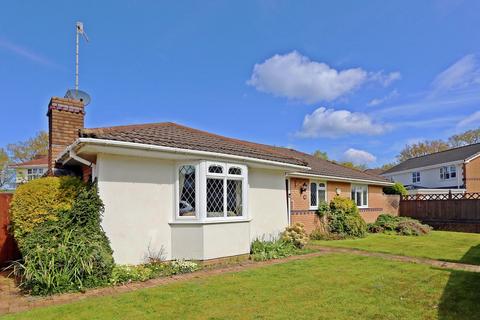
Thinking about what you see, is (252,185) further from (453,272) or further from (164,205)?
(453,272)

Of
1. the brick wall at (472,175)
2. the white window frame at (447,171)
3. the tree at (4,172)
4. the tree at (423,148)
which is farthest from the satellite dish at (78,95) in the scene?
the tree at (423,148)

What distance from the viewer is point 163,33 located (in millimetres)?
14234

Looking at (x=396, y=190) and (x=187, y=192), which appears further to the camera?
(x=396, y=190)

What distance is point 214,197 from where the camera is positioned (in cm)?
933

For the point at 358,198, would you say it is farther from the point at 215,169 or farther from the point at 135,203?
the point at 135,203

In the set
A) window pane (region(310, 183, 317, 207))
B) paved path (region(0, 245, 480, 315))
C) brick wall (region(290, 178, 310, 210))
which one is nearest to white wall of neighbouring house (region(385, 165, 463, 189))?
window pane (region(310, 183, 317, 207))

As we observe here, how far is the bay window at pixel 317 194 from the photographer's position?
Answer: 1611 centimetres

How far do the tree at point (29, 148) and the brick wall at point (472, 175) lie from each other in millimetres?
52043

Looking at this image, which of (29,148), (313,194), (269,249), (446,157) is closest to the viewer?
(269,249)

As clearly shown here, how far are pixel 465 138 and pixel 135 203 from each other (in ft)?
179

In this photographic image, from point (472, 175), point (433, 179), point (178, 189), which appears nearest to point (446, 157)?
point (433, 179)

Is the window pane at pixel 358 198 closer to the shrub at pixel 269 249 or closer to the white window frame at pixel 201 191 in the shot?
the shrub at pixel 269 249

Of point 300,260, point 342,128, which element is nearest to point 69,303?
point 300,260

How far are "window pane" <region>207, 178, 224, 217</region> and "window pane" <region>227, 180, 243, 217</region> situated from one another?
42 cm
